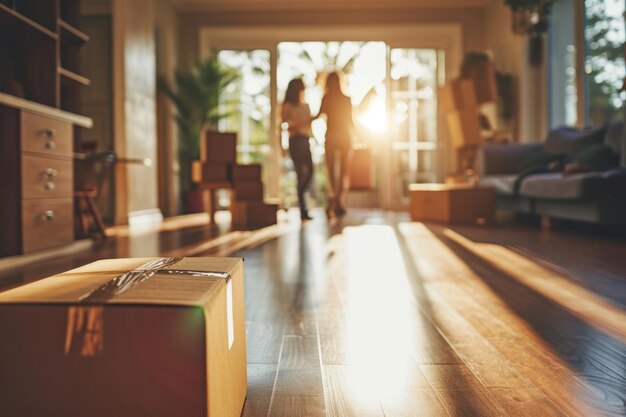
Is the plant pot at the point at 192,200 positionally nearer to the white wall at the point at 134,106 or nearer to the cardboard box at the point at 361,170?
the white wall at the point at 134,106

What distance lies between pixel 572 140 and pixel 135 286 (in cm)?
504

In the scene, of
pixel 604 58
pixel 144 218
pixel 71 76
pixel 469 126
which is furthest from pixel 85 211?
pixel 604 58

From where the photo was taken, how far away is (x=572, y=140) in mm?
4984

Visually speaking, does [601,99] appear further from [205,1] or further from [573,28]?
[205,1]

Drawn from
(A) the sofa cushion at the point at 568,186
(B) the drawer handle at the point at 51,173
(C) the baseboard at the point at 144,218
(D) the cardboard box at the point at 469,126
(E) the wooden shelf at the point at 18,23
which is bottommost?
(C) the baseboard at the point at 144,218

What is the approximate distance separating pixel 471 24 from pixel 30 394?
8.27 meters

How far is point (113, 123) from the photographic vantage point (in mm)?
5445

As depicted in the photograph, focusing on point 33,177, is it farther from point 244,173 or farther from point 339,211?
point 339,211

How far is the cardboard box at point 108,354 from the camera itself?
1.96 feet

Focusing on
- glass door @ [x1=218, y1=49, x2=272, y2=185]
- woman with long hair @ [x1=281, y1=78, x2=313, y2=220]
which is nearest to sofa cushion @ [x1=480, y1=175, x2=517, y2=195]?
woman with long hair @ [x1=281, y1=78, x2=313, y2=220]

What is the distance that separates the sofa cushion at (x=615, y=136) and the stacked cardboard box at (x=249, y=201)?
9.62 ft

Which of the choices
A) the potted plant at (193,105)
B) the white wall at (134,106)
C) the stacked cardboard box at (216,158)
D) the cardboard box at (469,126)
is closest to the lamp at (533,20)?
the cardboard box at (469,126)

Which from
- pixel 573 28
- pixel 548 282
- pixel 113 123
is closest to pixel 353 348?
pixel 548 282

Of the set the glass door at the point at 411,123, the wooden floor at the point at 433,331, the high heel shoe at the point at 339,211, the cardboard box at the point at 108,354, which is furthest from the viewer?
the glass door at the point at 411,123
